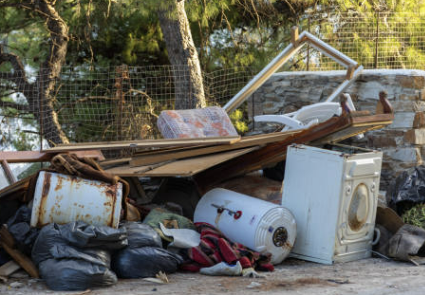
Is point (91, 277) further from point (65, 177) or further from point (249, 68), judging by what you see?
point (249, 68)

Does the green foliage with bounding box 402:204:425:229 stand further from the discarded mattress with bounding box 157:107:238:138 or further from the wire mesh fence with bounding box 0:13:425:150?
the wire mesh fence with bounding box 0:13:425:150

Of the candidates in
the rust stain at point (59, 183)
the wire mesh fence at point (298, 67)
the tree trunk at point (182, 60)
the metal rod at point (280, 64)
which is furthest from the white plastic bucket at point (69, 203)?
the wire mesh fence at point (298, 67)

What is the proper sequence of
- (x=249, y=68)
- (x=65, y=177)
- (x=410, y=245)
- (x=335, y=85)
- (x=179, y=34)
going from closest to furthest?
(x=65, y=177) → (x=410, y=245) → (x=335, y=85) → (x=179, y=34) → (x=249, y=68)

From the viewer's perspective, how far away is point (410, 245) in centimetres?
586

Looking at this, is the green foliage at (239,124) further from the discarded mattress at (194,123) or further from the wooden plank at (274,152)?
the wooden plank at (274,152)

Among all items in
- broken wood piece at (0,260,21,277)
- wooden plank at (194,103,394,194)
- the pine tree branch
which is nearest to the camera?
broken wood piece at (0,260,21,277)

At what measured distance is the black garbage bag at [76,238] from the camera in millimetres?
5039

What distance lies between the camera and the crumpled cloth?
5418 mm

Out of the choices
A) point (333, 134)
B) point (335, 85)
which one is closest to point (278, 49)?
point (335, 85)

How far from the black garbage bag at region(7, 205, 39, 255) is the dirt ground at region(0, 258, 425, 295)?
1.12 feet

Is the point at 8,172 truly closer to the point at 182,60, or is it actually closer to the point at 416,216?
the point at 416,216

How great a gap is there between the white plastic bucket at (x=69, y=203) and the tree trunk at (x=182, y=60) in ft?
13.9

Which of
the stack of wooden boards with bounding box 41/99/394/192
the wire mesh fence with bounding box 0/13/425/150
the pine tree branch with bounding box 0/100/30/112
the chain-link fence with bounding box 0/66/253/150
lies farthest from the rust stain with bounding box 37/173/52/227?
the pine tree branch with bounding box 0/100/30/112

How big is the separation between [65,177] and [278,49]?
7.17 metres
